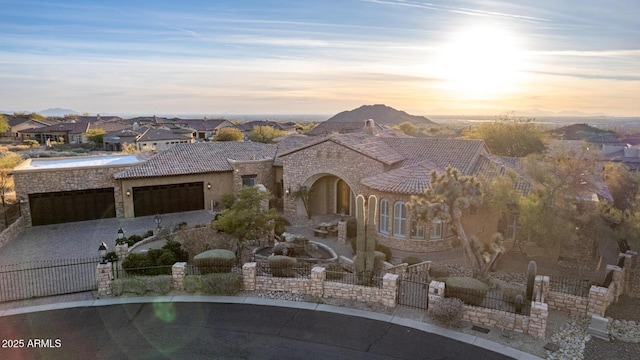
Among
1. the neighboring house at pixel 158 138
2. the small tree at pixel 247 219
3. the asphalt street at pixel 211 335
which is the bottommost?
the asphalt street at pixel 211 335

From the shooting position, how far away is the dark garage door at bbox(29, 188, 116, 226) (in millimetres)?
28031

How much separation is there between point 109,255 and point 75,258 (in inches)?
159

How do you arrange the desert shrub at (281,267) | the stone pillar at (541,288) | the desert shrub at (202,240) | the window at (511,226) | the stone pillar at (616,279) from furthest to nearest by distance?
the window at (511,226) < the desert shrub at (202,240) < the desert shrub at (281,267) < the stone pillar at (616,279) < the stone pillar at (541,288)

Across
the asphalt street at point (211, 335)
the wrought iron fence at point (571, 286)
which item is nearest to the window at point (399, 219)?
the wrought iron fence at point (571, 286)

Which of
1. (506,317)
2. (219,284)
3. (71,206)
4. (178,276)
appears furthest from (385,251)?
(71,206)

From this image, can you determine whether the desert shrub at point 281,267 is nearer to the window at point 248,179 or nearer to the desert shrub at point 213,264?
the desert shrub at point 213,264

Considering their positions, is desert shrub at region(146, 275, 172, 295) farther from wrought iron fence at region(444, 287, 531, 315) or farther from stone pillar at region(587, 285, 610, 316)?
stone pillar at region(587, 285, 610, 316)

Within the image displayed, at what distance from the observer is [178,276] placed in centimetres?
1748

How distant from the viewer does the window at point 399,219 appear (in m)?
23.7

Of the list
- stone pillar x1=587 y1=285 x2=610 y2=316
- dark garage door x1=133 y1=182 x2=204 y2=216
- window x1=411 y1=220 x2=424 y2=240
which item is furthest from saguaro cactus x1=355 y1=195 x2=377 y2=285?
dark garage door x1=133 y1=182 x2=204 y2=216

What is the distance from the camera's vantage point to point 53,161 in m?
33.0

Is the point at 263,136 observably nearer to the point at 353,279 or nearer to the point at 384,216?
the point at 384,216

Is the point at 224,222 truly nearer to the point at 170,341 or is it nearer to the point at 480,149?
the point at 170,341

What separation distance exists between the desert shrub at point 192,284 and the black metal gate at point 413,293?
7.97 meters
